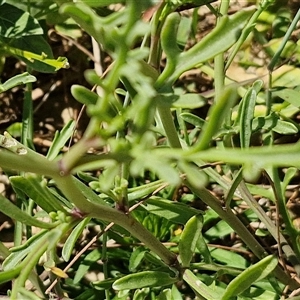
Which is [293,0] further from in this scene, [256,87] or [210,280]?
[210,280]

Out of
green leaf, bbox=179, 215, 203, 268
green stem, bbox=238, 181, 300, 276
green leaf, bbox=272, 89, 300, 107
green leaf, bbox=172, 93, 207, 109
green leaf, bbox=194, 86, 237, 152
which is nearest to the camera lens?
green leaf, bbox=194, 86, 237, 152

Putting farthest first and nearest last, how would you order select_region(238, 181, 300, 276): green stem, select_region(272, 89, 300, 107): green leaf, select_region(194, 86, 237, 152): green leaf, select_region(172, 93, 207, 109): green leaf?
select_region(272, 89, 300, 107): green leaf, select_region(238, 181, 300, 276): green stem, select_region(172, 93, 207, 109): green leaf, select_region(194, 86, 237, 152): green leaf

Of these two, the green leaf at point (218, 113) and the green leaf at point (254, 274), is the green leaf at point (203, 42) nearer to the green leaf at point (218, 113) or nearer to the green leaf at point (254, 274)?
the green leaf at point (218, 113)

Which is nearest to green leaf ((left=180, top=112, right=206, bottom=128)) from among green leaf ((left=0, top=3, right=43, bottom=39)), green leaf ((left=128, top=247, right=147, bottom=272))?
green leaf ((left=128, top=247, right=147, bottom=272))

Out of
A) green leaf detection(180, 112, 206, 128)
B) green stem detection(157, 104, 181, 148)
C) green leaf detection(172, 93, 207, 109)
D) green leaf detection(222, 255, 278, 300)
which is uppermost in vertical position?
green leaf detection(172, 93, 207, 109)

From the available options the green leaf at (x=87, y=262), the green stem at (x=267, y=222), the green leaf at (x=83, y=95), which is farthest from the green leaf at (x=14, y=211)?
the green leaf at (x=87, y=262)

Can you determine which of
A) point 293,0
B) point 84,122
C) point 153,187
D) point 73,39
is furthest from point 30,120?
point 293,0

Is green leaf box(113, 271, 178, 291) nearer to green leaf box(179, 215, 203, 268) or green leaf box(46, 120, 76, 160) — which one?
green leaf box(179, 215, 203, 268)
